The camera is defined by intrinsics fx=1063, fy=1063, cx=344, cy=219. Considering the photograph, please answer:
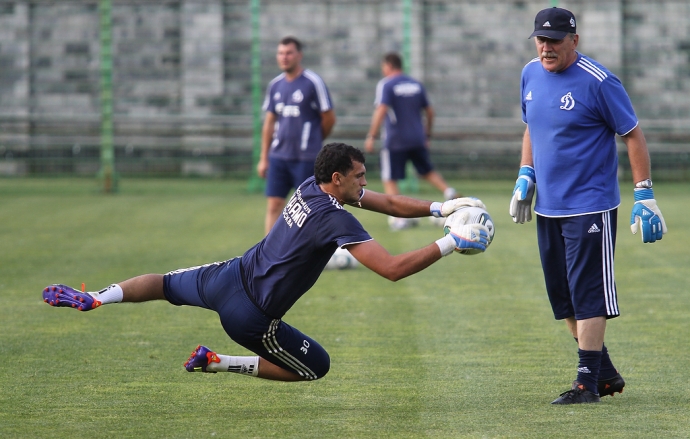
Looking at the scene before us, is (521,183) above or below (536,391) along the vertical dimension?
above

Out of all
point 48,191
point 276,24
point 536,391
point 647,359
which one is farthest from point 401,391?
point 276,24

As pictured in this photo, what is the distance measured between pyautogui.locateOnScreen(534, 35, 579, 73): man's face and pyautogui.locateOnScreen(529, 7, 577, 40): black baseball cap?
3cm

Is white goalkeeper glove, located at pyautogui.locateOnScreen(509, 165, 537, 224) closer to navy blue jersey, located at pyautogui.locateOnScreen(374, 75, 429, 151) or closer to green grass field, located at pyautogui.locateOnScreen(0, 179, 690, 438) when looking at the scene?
green grass field, located at pyautogui.locateOnScreen(0, 179, 690, 438)

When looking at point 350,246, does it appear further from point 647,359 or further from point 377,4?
point 377,4

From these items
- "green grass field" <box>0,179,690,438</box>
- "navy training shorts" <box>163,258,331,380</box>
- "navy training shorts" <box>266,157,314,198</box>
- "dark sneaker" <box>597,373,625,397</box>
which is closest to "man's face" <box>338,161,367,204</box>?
"navy training shorts" <box>163,258,331,380</box>

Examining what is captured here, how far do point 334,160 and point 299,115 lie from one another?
5.61 m

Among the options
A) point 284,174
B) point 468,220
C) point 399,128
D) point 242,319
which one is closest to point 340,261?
point 284,174

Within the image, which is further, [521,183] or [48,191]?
[48,191]

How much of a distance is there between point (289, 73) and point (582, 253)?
594 centimetres

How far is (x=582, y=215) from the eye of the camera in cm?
566

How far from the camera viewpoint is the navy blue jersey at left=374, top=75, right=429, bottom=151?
1473cm

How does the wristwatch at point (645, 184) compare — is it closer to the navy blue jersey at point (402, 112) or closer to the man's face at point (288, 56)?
the man's face at point (288, 56)

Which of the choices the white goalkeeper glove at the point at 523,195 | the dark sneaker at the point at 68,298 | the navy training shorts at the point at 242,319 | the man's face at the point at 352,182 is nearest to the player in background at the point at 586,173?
the white goalkeeper glove at the point at 523,195

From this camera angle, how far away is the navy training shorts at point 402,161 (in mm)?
14555
